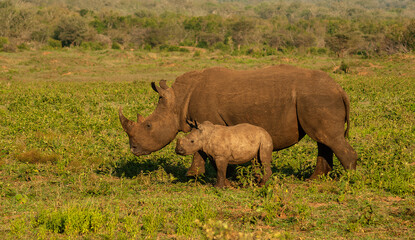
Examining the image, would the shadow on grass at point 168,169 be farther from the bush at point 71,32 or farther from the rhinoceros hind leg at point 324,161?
the bush at point 71,32

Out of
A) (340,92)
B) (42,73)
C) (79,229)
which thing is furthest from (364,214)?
(42,73)

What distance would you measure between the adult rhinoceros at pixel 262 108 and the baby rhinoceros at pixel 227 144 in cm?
38

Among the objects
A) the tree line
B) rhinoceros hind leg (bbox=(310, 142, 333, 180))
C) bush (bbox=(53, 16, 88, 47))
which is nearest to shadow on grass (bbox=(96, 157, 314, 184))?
rhinoceros hind leg (bbox=(310, 142, 333, 180))

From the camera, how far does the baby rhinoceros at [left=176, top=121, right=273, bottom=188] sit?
21.9ft

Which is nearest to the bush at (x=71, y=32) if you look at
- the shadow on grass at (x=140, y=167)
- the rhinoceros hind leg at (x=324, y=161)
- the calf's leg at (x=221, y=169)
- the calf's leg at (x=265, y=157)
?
the shadow on grass at (x=140, y=167)

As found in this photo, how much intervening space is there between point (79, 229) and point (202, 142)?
7.49ft

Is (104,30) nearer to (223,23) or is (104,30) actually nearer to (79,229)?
(223,23)

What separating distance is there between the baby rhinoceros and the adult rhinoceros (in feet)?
1.24

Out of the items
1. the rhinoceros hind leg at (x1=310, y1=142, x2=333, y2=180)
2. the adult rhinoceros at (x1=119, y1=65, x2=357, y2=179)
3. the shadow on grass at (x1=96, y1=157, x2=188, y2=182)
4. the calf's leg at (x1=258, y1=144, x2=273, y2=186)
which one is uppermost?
the adult rhinoceros at (x1=119, y1=65, x2=357, y2=179)

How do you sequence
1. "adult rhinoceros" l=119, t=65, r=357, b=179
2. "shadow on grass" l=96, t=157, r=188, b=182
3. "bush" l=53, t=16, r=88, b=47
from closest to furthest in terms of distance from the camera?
"adult rhinoceros" l=119, t=65, r=357, b=179 < "shadow on grass" l=96, t=157, r=188, b=182 < "bush" l=53, t=16, r=88, b=47

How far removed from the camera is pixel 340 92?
6.97 meters

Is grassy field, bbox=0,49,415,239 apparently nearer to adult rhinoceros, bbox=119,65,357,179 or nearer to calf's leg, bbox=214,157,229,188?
calf's leg, bbox=214,157,229,188

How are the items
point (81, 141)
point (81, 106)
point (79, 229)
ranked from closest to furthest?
point (79, 229), point (81, 141), point (81, 106)

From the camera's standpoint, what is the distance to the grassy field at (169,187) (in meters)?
5.23
